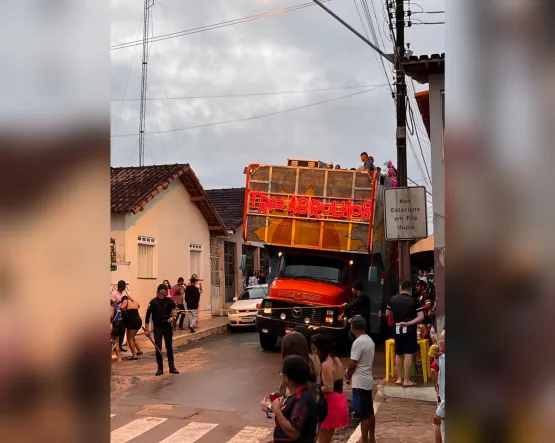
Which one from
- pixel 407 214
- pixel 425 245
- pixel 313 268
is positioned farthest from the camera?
pixel 425 245

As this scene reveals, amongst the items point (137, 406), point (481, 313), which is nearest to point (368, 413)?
point (137, 406)

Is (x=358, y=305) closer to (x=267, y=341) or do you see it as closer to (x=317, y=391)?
(x=267, y=341)

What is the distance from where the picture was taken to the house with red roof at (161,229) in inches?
701

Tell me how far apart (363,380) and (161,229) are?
14.4m

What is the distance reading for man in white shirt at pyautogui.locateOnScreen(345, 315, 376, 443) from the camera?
21.0ft

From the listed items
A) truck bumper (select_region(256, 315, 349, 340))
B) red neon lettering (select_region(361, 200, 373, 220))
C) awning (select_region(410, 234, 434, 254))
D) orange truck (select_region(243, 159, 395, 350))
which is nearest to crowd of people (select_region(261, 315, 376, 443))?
truck bumper (select_region(256, 315, 349, 340))

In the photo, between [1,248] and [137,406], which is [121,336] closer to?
[137,406]

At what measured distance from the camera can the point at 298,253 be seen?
14398 mm

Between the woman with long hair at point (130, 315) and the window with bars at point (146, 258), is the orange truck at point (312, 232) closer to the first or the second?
the woman with long hair at point (130, 315)

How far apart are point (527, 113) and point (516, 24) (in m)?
0.22

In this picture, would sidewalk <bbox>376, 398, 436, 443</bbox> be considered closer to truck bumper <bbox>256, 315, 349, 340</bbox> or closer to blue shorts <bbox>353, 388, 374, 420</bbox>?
blue shorts <bbox>353, 388, 374, 420</bbox>

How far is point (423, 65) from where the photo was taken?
40.2ft

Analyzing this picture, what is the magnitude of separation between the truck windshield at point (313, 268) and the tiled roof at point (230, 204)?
1232 centimetres

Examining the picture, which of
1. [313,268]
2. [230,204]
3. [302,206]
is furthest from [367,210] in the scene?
[230,204]
